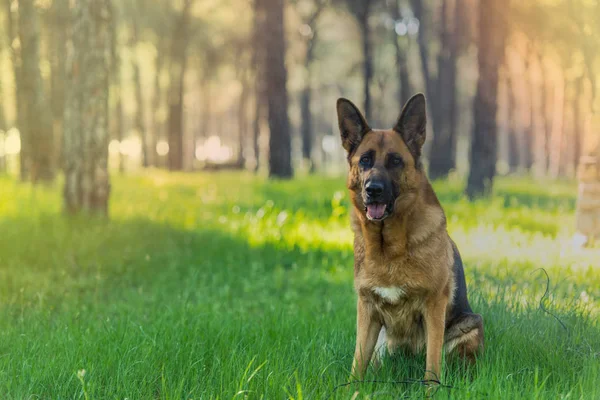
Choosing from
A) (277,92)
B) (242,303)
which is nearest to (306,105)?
(277,92)

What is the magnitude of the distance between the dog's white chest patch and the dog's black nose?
0.61 meters

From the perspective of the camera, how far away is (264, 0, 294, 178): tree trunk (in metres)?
17.0

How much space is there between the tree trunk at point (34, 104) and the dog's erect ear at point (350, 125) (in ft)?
43.0

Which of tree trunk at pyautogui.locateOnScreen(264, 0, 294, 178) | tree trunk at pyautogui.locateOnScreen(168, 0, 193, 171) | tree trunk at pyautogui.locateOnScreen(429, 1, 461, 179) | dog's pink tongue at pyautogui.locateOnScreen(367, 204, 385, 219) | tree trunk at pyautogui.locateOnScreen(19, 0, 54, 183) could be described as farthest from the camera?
tree trunk at pyautogui.locateOnScreen(168, 0, 193, 171)

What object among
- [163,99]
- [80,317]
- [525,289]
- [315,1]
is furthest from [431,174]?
[163,99]

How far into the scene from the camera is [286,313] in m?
5.66

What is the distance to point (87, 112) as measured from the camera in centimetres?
922

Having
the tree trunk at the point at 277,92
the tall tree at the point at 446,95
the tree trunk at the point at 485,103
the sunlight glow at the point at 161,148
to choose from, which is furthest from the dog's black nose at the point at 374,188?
the sunlight glow at the point at 161,148

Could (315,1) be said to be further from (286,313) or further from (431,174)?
(286,313)

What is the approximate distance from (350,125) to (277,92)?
13477 millimetres

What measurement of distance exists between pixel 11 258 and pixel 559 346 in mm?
6453

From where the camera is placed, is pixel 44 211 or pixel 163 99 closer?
pixel 44 211

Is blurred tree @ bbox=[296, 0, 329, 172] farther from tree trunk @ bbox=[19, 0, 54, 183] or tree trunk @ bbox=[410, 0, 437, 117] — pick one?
tree trunk @ bbox=[19, 0, 54, 183]

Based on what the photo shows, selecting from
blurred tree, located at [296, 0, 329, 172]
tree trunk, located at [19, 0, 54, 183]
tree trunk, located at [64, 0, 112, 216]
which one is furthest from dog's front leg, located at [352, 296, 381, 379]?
blurred tree, located at [296, 0, 329, 172]
